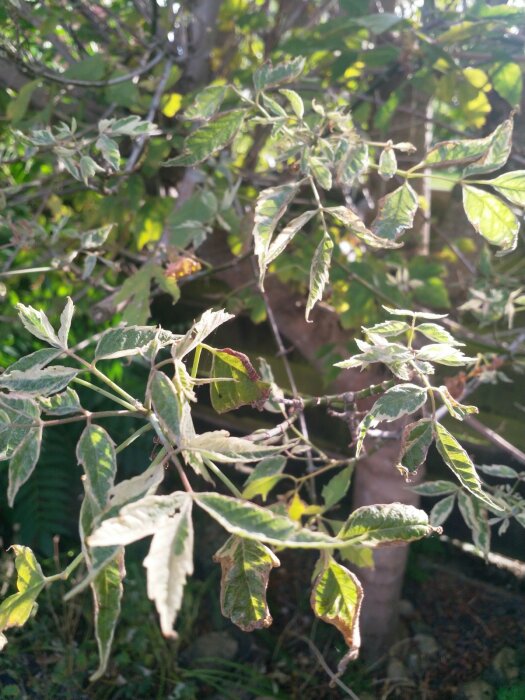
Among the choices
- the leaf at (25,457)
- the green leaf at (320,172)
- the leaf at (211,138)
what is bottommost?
the leaf at (25,457)

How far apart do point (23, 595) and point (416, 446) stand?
0.41m

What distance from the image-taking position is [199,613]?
197 cm

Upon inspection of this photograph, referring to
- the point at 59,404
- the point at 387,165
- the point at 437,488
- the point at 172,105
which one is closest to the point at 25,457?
the point at 59,404

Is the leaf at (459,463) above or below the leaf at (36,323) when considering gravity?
below

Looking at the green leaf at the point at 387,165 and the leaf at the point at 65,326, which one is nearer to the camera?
the leaf at the point at 65,326

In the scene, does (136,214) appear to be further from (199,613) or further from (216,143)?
(199,613)

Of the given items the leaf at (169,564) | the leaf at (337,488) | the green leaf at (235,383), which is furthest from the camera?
the leaf at (337,488)

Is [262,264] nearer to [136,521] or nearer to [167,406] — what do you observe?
[167,406]

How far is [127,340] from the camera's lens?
2.17ft

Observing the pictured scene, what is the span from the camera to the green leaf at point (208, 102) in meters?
0.90

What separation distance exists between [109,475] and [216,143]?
0.47 m

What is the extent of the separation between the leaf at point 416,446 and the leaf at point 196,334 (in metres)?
0.24

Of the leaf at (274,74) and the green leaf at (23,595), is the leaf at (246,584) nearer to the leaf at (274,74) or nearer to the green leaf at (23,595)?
the green leaf at (23,595)

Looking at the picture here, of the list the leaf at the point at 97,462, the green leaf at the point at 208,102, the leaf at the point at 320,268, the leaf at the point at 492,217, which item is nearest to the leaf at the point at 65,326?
the leaf at the point at 97,462
